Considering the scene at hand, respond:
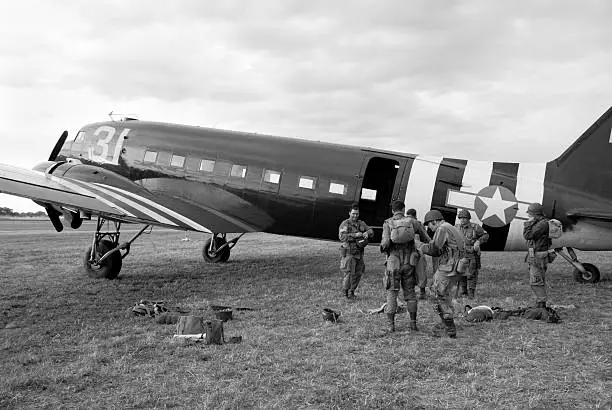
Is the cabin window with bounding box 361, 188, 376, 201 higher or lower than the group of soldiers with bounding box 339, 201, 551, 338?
higher

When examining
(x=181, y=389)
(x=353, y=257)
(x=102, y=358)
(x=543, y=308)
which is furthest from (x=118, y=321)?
(x=543, y=308)

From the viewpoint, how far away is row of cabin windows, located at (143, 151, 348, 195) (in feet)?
43.2

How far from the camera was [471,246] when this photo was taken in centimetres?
1089

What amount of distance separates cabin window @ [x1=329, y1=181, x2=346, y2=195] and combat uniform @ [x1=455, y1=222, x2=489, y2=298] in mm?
3221

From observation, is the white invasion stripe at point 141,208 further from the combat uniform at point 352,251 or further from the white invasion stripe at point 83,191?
the combat uniform at point 352,251

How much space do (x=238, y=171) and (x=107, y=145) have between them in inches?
187

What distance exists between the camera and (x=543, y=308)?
8.60 m

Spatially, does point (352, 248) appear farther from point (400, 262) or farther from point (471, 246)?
point (471, 246)

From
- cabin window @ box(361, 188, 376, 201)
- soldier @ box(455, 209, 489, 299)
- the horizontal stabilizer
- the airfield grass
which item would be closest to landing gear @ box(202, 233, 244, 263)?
the airfield grass

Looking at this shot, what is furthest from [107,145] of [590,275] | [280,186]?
[590,275]

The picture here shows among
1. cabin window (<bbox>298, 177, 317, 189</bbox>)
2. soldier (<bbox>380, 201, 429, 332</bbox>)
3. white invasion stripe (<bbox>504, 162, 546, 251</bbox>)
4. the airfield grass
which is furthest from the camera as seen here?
cabin window (<bbox>298, 177, 317, 189</bbox>)

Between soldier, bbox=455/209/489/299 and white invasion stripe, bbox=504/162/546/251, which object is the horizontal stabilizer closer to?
white invasion stripe, bbox=504/162/546/251

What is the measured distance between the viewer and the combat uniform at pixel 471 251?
10758 millimetres

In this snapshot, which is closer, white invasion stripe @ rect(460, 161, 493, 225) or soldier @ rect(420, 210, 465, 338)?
soldier @ rect(420, 210, 465, 338)
